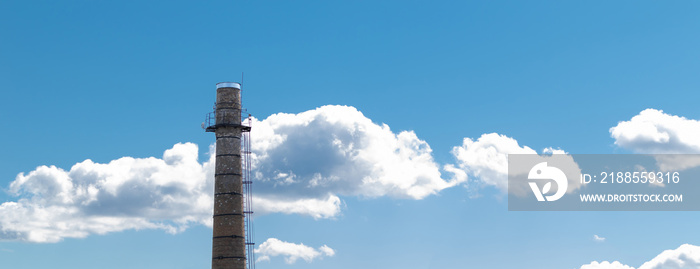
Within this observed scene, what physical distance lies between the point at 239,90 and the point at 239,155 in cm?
496

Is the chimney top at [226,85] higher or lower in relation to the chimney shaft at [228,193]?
higher

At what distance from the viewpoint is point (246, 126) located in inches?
3733

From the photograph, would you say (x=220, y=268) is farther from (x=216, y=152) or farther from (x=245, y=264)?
(x=216, y=152)

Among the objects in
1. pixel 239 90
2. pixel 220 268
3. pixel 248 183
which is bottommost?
pixel 220 268

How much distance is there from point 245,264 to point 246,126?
9.89 meters

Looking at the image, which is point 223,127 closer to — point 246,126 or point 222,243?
point 246,126

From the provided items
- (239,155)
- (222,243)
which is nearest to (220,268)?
(222,243)

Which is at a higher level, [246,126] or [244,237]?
[246,126]

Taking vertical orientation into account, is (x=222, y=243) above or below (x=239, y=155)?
below

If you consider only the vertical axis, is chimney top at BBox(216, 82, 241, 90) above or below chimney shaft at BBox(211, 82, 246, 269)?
above

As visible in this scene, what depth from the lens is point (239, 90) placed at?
9588 centimetres

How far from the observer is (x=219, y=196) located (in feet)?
307

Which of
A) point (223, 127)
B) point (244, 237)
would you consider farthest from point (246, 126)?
point (244, 237)

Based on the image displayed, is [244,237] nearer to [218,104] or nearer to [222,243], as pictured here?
[222,243]
